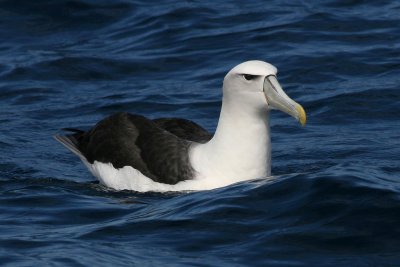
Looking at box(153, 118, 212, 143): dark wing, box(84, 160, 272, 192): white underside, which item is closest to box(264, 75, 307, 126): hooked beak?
box(84, 160, 272, 192): white underside

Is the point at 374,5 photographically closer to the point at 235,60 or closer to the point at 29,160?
the point at 235,60

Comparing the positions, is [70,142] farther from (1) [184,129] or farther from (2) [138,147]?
(1) [184,129]

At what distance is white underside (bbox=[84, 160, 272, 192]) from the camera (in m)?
10.6

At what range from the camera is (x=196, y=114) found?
14328 mm

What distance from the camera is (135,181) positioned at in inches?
435

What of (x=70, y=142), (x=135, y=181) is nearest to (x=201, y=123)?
(x=70, y=142)

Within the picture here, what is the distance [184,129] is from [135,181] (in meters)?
0.78

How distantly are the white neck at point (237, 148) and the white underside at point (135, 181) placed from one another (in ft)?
0.21

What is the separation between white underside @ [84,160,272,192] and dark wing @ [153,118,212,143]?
1.91 feet

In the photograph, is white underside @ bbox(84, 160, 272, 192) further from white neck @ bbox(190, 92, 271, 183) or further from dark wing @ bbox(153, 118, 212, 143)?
dark wing @ bbox(153, 118, 212, 143)

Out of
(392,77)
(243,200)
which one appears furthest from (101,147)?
(392,77)

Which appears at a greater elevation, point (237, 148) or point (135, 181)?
point (237, 148)

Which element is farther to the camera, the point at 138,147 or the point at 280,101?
the point at 138,147

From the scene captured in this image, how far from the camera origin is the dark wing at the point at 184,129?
1134 centimetres
